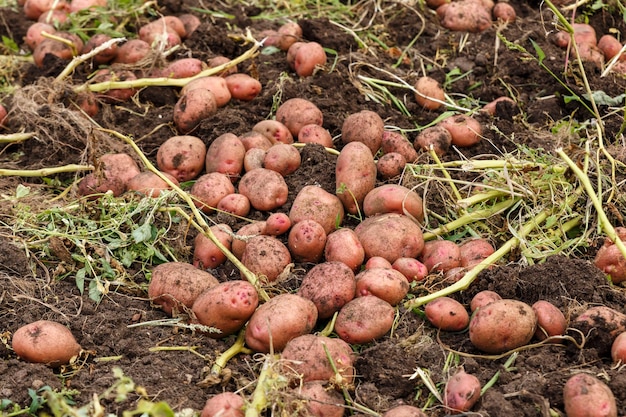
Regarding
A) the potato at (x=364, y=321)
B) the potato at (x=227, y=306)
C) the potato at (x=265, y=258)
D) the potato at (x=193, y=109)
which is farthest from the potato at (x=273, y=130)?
the potato at (x=364, y=321)

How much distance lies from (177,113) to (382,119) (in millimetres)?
1080

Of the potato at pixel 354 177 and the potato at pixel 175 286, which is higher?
the potato at pixel 354 177

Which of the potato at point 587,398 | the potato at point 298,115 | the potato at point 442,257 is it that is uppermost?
the potato at point 587,398

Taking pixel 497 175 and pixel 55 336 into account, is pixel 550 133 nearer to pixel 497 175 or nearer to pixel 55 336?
pixel 497 175

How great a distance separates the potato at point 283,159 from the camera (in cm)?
407

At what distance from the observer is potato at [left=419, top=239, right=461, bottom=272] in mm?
3541

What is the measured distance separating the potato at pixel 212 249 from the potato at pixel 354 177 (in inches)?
22.2

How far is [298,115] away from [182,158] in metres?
0.65

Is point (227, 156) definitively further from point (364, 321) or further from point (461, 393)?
point (461, 393)

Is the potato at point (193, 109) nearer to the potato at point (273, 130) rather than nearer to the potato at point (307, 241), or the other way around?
the potato at point (273, 130)

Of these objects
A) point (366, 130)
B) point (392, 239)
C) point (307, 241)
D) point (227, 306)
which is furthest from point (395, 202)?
point (227, 306)

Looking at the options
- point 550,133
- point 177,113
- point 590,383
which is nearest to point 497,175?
point 550,133

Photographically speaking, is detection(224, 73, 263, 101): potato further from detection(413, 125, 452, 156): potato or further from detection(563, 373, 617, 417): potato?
detection(563, 373, 617, 417): potato

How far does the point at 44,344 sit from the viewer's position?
3.04 metres
